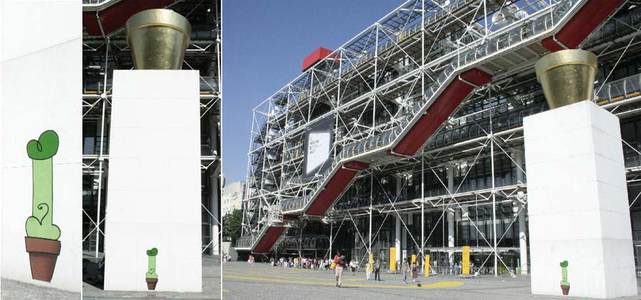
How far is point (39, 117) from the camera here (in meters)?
9.25

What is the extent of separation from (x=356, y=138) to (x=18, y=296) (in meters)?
22.8

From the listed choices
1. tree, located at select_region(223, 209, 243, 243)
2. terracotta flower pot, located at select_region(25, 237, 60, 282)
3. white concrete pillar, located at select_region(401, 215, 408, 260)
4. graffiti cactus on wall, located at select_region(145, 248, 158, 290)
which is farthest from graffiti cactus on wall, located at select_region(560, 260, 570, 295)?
tree, located at select_region(223, 209, 243, 243)

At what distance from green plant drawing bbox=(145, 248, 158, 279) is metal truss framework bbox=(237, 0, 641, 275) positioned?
547 inches

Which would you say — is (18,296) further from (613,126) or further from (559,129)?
(613,126)

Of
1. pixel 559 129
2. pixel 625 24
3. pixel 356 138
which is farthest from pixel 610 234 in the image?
pixel 356 138

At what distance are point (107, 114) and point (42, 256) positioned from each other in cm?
590

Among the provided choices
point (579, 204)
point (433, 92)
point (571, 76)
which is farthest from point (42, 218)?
point (433, 92)

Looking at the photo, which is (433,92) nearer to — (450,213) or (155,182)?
(450,213)

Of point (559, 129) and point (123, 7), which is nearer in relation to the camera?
point (559, 129)

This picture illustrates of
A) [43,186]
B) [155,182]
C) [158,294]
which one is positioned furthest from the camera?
[43,186]

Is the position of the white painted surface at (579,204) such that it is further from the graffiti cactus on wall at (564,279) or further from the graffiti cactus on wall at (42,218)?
the graffiti cactus on wall at (42,218)

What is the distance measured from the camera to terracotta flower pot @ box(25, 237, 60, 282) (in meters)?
8.90

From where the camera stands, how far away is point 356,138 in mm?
30141

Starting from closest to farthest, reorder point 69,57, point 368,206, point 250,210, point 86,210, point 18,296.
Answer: point 18,296 → point 69,57 → point 86,210 → point 368,206 → point 250,210
